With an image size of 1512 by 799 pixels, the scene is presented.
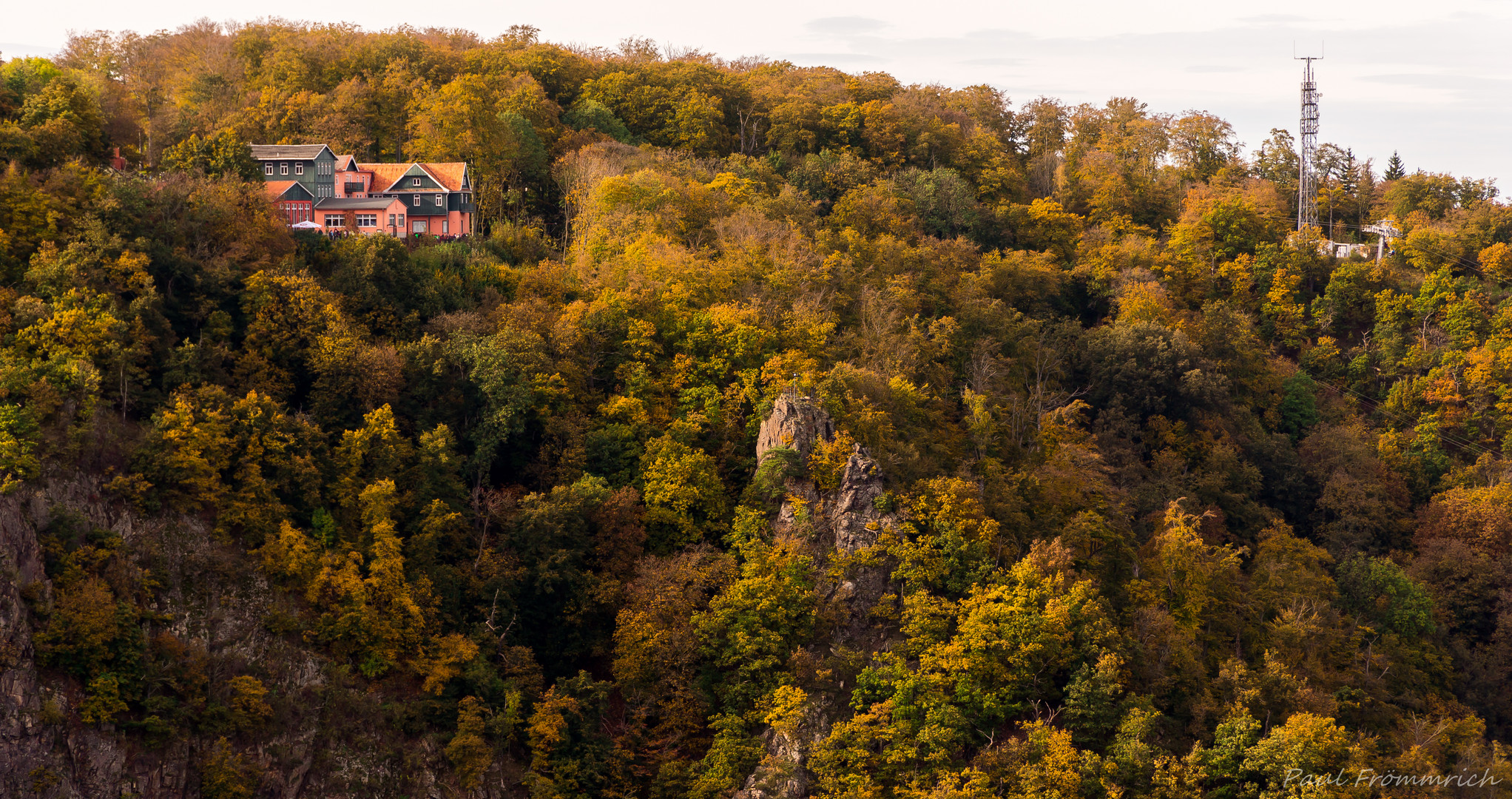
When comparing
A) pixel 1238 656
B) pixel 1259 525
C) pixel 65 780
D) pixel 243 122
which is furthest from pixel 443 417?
pixel 1259 525

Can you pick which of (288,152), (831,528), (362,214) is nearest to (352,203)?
(362,214)

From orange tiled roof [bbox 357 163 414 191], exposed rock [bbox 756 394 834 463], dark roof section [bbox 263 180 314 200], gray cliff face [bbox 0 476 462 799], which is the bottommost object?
gray cliff face [bbox 0 476 462 799]

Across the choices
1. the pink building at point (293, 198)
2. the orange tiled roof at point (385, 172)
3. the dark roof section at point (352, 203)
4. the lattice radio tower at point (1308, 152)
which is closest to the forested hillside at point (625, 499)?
the dark roof section at point (352, 203)

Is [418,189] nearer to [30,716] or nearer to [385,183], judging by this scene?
[385,183]

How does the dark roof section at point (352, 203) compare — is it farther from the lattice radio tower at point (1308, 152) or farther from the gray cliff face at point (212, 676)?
the lattice radio tower at point (1308, 152)

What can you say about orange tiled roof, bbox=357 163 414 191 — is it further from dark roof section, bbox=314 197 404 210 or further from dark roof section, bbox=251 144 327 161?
dark roof section, bbox=251 144 327 161

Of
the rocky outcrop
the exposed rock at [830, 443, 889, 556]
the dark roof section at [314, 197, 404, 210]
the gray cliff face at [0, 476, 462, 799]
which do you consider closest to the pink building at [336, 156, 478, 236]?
the dark roof section at [314, 197, 404, 210]
